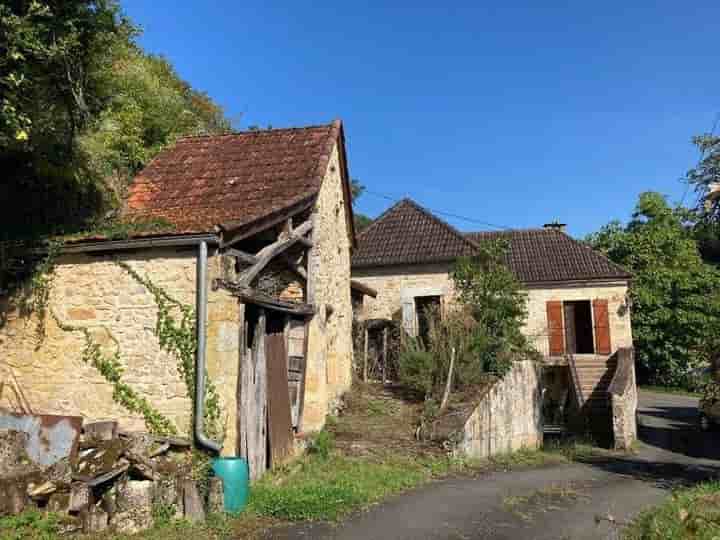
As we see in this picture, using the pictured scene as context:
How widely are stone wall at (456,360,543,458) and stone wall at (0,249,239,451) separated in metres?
5.46

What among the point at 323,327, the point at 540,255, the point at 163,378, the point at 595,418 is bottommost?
the point at 595,418

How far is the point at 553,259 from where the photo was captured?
21.7 metres

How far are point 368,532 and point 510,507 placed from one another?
7.74 ft

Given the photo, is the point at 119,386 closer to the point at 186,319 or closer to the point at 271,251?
the point at 186,319

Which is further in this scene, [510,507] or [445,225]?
[445,225]

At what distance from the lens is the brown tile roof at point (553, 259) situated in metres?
20.5

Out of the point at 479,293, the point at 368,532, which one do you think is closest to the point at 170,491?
the point at 368,532

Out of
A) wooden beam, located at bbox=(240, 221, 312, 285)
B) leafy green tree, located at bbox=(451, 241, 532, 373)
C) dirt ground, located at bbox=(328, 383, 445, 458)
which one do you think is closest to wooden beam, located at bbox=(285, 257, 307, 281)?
wooden beam, located at bbox=(240, 221, 312, 285)

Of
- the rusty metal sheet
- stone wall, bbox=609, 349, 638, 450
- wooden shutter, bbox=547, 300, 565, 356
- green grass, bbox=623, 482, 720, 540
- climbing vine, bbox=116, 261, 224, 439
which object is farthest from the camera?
wooden shutter, bbox=547, 300, 565, 356

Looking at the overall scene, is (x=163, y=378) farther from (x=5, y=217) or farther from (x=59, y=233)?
(x=5, y=217)

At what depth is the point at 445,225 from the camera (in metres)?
20.1

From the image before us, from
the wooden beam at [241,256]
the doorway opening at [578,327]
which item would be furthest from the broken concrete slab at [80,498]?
the doorway opening at [578,327]

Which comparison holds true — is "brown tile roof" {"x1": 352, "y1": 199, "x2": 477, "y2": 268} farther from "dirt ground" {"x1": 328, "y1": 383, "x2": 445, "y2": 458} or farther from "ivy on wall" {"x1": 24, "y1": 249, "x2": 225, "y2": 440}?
"ivy on wall" {"x1": 24, "y1": 249, "x2": 225, "y2": 440}

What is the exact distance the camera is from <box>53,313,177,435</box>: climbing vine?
752 centimetres
